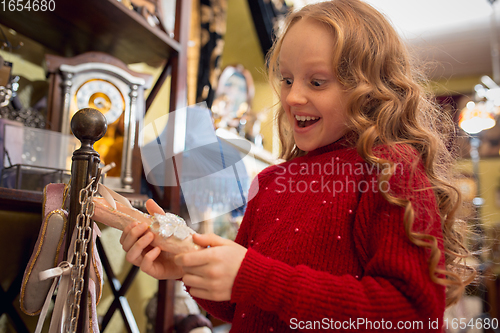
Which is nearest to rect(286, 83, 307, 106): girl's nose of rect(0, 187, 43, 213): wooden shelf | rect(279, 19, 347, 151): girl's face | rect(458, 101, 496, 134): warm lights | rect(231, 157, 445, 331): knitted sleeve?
rect(279, 19, 347, 151): girl's face

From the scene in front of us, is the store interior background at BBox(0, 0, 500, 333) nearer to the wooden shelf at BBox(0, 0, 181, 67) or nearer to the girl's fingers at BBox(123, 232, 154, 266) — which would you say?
the wooden shelf at BBox(0, 0, 181, 67)

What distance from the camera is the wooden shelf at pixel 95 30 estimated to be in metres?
0.82

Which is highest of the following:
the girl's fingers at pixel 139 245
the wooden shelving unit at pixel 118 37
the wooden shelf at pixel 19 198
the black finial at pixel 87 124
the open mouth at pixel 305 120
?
the wooden shelving unit at pixel 118 37

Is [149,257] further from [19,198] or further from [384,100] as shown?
[384,100]

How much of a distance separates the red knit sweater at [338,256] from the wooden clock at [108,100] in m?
0.40

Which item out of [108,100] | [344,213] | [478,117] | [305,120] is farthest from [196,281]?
[478,117]

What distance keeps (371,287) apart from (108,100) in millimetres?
743

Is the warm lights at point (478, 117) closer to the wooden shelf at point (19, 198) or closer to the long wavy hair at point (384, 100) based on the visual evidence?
the long wavy hair at point (384, 100)

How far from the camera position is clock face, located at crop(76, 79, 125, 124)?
869mm

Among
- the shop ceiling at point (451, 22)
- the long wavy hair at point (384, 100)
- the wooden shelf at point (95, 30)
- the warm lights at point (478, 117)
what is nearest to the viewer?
the long wavy hair at point (384, 100)

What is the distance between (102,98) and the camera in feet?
2.94

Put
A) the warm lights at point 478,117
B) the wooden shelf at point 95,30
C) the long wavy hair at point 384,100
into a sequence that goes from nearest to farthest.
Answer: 1. the long wavy hair at point 384,100
2. the wooden shelf at point 95,30
3. the warm lights at point 478,117

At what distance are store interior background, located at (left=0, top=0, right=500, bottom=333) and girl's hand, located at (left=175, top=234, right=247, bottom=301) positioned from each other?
0.50 m

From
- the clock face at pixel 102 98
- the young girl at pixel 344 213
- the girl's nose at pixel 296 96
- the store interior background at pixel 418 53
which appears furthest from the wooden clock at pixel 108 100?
the girl's nose at pixel 296 96
